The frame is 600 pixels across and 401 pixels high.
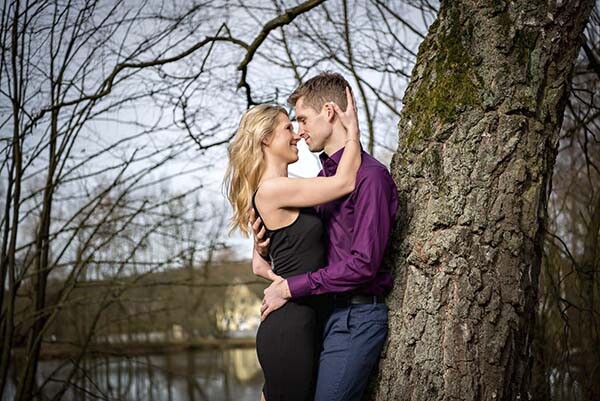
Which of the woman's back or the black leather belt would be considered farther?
the woman's back

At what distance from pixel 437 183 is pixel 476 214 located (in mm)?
159

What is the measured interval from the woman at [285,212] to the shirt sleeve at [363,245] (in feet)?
0.26

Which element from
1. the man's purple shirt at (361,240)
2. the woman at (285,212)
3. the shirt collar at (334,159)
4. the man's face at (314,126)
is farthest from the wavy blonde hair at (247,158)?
the man's purple shirt at (361,240)

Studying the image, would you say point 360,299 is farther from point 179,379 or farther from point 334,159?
point 179,379

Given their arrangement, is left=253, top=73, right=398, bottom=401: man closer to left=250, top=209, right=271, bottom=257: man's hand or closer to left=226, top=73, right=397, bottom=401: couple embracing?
left=226, top=73, right=397, bottom=401: couple embracing

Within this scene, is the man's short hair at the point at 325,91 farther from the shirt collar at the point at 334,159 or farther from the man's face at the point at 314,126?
the shirt collar at the point at 334,159

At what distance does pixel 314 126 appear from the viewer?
2227mm

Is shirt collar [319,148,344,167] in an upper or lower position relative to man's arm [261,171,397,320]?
upper

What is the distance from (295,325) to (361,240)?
380 millimetres

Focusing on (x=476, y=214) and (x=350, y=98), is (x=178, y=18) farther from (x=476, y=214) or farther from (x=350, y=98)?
(x=476, y=214)

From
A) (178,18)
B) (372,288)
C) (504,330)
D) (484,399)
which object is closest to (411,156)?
(372,288)

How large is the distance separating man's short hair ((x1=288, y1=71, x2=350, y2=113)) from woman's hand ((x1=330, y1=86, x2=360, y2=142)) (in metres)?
0.02

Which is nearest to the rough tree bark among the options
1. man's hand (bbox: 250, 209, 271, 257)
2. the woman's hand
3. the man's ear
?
the woman's hand

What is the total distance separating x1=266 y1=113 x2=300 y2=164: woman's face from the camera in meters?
2.36
